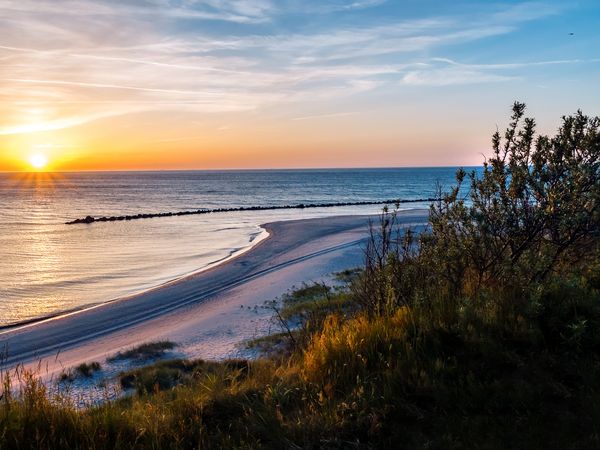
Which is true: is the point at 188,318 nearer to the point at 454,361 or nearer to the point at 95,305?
the point at 95,305

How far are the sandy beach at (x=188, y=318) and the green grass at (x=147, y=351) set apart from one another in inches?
13.6

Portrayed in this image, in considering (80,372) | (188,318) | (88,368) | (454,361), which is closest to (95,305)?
(188,318)

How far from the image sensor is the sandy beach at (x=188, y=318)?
1221cm

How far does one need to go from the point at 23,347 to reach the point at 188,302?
546cm

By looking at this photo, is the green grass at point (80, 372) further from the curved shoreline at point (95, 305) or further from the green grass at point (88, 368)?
the curved shoreline at point (95, 305)

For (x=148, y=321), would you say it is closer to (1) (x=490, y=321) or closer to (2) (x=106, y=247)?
(1) (x=490, y=321)

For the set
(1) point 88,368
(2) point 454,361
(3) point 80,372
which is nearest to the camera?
(2) point 454,361

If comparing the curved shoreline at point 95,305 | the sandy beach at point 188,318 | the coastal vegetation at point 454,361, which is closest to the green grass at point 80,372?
the sandy beach at point 188,318

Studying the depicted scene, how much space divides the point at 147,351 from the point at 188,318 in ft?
12.3

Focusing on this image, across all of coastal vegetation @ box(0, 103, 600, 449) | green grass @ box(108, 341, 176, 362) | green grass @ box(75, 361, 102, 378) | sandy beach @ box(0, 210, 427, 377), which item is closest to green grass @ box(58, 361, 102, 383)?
green grass @ box(75, 361, 102, 378)

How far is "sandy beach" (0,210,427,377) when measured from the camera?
40.1 feet

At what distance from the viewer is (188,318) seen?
15234 mm

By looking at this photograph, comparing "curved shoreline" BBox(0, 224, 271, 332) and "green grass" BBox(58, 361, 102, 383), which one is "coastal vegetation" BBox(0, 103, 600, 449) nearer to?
"green grass" BBox(58, 361, 102, 383)

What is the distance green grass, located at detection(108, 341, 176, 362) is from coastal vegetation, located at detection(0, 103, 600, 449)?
5.51 m
